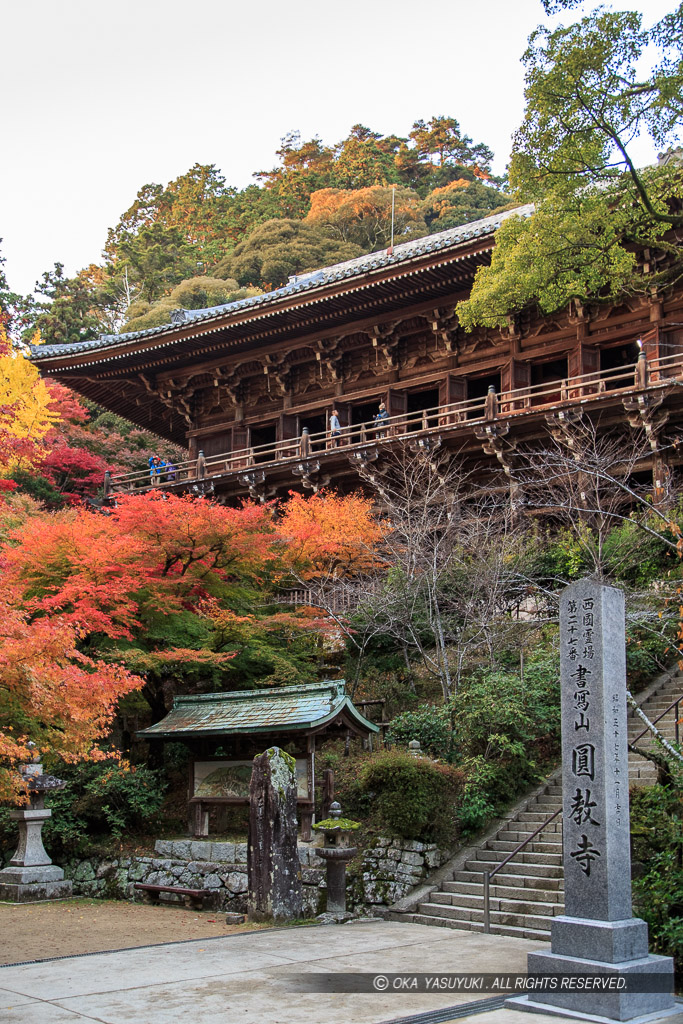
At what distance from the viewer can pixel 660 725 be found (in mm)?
13484

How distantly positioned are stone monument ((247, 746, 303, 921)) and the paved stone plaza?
535mm

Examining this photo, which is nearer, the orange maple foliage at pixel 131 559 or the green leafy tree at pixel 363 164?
the orange maple foliage at pixel 131 559

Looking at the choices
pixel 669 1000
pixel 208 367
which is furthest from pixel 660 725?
pixel 208 367

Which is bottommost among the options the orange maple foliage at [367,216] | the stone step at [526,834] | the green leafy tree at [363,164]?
the stone step at [526,834]

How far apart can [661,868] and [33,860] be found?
33.2 ft

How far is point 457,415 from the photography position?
23.1 metres

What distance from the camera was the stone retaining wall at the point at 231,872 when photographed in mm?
12016

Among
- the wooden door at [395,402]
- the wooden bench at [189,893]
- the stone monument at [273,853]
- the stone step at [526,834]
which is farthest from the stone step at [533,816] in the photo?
the wooden door at [395,402]

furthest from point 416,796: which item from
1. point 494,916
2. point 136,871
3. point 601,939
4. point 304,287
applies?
point 304,287

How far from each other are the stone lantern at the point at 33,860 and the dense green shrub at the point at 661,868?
30.1 ft

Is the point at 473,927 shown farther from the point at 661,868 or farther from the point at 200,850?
the point at 200,850

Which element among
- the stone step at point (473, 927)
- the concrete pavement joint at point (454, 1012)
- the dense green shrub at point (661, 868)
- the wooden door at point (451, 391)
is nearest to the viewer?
the concrete pavement joint at point (454, 1012)

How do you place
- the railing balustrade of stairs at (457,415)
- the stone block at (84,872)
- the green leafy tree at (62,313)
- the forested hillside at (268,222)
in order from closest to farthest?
the stone block at (84,872) → the railing balustrade of stairs at (457,415) → the green leafy tree at (62,313) → the forested hillside at (268,222)

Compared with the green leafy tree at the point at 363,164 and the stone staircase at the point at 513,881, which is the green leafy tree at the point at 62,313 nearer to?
the green leafy tree at the point at 363,164
